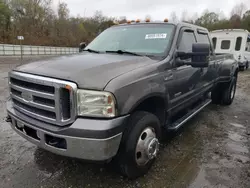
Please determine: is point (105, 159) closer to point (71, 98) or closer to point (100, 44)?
point (71, 98)

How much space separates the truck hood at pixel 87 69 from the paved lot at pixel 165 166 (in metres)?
0.83

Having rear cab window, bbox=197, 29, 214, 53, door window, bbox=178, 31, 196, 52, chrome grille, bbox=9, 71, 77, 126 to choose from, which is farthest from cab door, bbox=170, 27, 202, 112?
chrome grille, bbox=9, 71, 77, 126

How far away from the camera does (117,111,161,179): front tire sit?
7.47 feet

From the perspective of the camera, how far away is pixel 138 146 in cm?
240

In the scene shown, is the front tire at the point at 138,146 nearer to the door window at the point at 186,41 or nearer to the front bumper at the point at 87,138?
the front bumper at the point at 87,138

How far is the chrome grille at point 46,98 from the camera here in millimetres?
1970

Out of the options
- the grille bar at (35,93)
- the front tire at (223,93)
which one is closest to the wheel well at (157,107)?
the grille bar at (35,93)

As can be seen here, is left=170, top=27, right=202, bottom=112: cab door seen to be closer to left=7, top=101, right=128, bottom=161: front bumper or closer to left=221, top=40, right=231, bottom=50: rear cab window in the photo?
left=7, top=101, right=128, bottom=161: front bumper

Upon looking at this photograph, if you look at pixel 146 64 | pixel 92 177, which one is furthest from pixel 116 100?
pixel 92 177

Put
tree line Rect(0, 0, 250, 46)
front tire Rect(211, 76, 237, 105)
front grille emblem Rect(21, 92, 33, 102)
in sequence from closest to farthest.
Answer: front grille emblem Rect(21, 92, 33, 102) < front tire Rect(211, 76, 237, 105) < tree line Rect(0, 0, 250, 46)

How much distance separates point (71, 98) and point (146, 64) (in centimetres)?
105

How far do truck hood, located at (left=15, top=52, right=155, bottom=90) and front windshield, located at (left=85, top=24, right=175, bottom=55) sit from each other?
1.65 feet

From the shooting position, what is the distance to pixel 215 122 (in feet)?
15.6

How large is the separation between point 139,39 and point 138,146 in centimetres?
170
